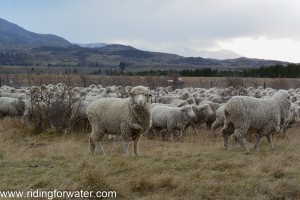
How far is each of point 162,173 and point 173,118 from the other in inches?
266

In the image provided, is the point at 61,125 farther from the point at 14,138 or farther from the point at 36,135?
the point at 14,138

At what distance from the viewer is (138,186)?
7.11 meters

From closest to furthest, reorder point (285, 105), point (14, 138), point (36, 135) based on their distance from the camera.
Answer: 1. point (285, 105)
2. point (14, 138)
3. point (36, 135)

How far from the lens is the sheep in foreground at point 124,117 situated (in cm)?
946

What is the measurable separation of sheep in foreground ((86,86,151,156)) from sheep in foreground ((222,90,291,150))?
2760 mm

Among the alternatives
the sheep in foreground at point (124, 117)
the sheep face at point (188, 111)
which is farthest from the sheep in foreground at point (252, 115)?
the sheep in foreground at point (124, 117)

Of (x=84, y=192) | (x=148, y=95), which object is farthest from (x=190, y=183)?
(x=148, y=95)

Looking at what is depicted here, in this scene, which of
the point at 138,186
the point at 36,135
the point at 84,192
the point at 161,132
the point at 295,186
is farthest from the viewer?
the point at 161,132

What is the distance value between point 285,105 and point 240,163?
3.68m

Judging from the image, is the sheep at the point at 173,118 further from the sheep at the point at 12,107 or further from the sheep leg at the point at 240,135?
the sheep at the point at 12,107

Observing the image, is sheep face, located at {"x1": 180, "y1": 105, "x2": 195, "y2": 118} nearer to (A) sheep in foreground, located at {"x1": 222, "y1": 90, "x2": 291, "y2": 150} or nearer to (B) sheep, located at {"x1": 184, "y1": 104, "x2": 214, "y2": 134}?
(B) sheep, located at {"x1": 184, "y1": 104, "x2": 214, "y2": 134}

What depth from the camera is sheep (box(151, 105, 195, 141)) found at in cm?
1442

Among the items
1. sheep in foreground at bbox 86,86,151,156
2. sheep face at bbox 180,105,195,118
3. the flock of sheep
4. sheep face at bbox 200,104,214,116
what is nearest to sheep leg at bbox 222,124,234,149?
the flock of sheep

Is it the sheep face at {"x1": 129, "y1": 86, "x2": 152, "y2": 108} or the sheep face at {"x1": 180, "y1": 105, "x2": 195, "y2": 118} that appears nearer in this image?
the sheep face at {"x1": 129, "y1": 86, "x2": 152, "y2": 108}
